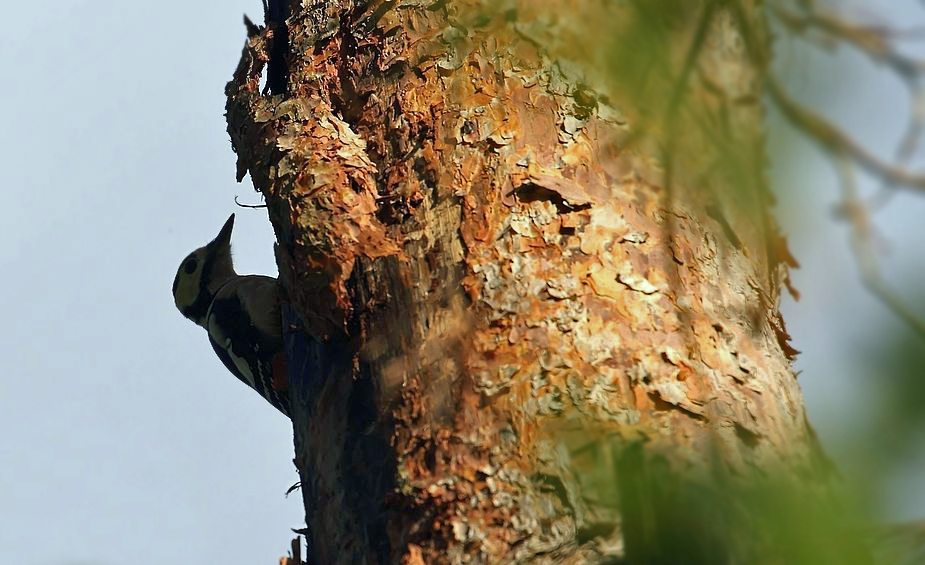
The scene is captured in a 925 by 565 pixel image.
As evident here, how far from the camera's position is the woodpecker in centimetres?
454

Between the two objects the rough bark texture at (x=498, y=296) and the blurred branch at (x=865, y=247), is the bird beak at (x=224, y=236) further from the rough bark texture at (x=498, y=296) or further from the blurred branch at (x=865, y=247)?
the blurred branch at (x=865, y=247)

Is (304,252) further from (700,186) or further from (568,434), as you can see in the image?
(700,186)

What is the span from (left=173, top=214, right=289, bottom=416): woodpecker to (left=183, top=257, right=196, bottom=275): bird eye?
0.22 ft

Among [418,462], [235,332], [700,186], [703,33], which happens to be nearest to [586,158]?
[700,186]

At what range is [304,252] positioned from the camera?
108 inches

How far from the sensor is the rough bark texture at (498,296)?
7.11 feet

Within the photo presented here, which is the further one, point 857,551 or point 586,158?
point 586,158

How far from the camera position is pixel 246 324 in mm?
4613

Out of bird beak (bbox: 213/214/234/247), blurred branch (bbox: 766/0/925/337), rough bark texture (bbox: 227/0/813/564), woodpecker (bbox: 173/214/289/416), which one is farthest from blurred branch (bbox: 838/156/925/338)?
bird beak (bbox: 213/214/234/247)

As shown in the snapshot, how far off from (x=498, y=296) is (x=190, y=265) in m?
3.50

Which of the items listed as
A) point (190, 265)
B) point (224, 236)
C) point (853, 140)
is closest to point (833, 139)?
point (853, 140)

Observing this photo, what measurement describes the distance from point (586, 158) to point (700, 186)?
0.62 m

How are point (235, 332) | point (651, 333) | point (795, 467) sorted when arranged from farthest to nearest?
point (235, 332), point (651, 333), point (795, 467)

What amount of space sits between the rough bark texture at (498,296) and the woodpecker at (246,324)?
5.15 ft
